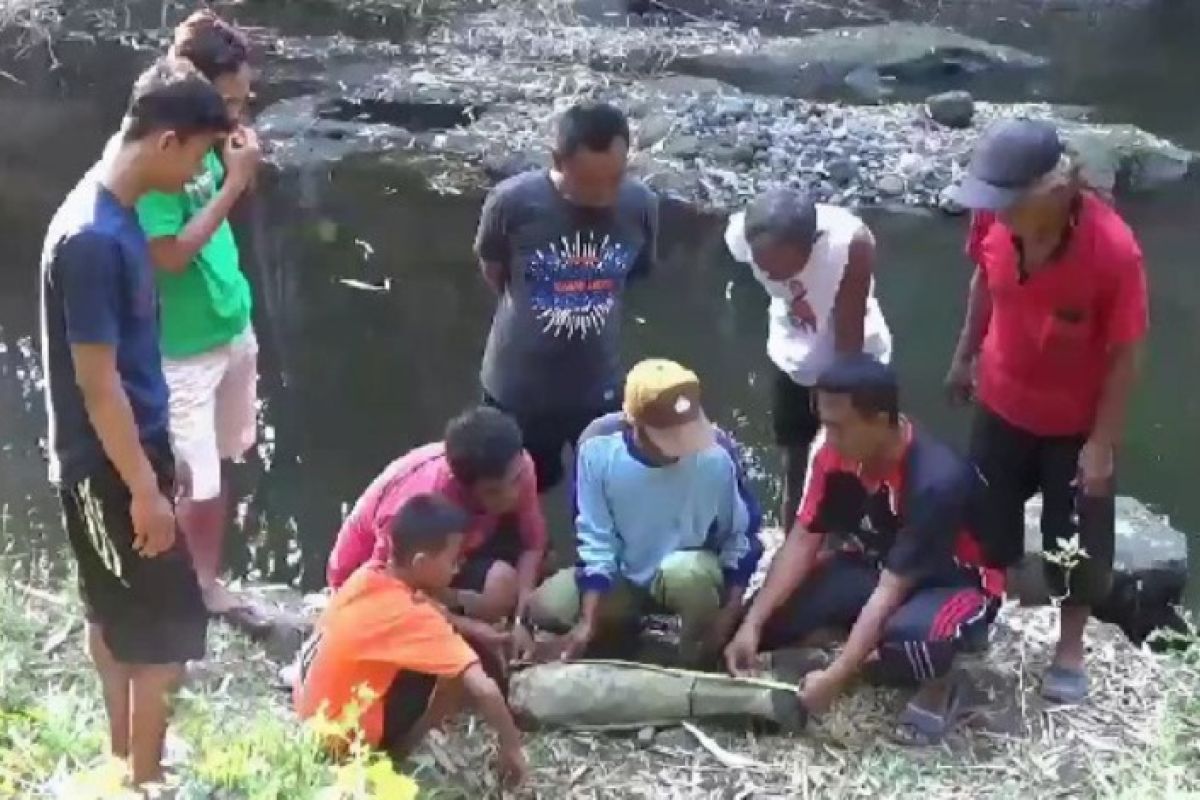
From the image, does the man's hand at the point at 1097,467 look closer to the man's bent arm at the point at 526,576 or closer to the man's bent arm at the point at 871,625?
the man's bent arm at the point at 871,625

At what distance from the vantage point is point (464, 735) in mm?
3344

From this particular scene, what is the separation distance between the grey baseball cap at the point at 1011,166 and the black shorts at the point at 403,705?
1445mm

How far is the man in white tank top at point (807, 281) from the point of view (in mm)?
3533

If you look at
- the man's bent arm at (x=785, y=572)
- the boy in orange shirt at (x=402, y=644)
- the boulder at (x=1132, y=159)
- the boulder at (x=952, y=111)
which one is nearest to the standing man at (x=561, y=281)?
the man's bent arm at (x=785, y=572)

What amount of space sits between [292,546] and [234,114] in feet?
8.04

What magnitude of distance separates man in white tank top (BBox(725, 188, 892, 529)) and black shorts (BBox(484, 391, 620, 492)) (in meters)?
0.46

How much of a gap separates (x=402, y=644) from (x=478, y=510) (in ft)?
1.91

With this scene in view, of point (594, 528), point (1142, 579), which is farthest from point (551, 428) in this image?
point (1142, 579)

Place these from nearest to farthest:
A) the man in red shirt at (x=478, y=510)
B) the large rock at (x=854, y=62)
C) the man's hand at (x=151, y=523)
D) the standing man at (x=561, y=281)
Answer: the man's hand at (x=151, y=523)
the man in red shirt at (x=478, y=510)
the standing man at (x=561, y=281)
the large rock at (x=854, y=62)

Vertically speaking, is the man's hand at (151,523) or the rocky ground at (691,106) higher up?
the man's hand at (151,523)

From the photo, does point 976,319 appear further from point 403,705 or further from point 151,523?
point 151,523

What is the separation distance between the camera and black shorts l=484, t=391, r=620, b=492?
382 cm

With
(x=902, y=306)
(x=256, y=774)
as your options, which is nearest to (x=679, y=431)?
(x=256, y=774)

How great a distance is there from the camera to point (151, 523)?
8.91 ft
